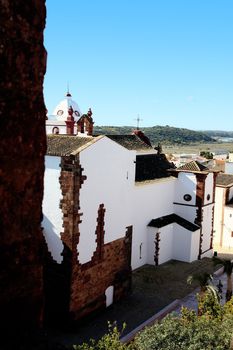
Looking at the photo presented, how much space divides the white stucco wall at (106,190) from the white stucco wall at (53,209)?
93 cm

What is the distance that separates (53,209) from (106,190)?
112 inches

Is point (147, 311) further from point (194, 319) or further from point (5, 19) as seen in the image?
point (5, 19)

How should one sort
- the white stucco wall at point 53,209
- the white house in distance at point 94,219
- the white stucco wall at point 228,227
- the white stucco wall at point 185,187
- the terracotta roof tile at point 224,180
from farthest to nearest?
the terracotta roof tile at point 224,180, the white stucco wall at point 228,227, the white stucco wall at point 185,187, the white stucco wall at point 53,209, the white house in distance at point 94,219

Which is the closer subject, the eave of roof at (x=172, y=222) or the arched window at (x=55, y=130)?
the eave of roof at (x=172, y=222)

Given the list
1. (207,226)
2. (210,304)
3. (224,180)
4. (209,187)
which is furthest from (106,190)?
(224,180)

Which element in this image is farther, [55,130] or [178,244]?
[55,130]

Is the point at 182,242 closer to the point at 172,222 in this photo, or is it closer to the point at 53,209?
the point at 172,222

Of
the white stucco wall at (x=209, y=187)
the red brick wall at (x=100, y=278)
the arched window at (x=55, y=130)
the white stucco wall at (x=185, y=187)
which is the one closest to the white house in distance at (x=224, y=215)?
the white stucco wall at (x=209, y=187)

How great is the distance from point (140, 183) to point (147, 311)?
8.49 meters

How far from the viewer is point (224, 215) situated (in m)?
36.5

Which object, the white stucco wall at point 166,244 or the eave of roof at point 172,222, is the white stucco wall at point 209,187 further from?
the white stucco wall at point 166,244

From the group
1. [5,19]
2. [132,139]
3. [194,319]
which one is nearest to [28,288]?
[5,19]

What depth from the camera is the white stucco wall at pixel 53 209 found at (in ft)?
59.1

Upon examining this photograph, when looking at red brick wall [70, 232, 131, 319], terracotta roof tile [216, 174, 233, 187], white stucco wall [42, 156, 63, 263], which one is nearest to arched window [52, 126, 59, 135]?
terracotta roof tile [216, 174, 233, 187]
